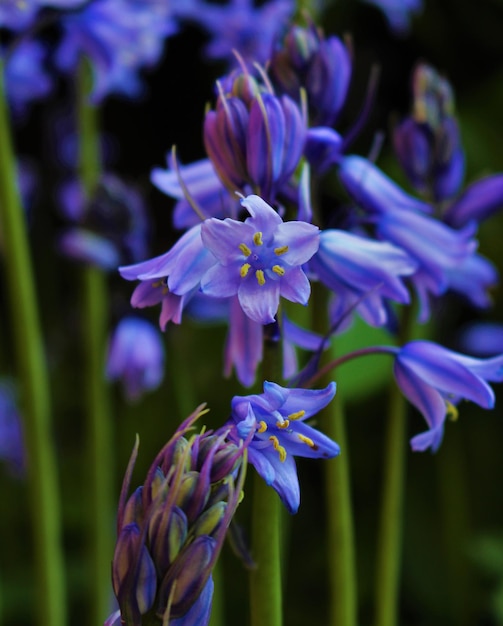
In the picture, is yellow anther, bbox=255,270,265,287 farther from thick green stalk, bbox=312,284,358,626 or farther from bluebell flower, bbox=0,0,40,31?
bluebell flower, bbox=0,0,40,31

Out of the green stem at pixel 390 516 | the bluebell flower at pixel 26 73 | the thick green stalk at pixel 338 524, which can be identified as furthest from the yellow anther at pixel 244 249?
the bluebell flower at pixel 26 73

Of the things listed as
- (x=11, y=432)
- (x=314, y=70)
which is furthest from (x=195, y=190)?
(x=11, y=432)

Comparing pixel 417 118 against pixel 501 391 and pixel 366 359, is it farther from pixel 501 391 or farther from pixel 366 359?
pixel 501 391

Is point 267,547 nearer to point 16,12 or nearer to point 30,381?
point 30,381

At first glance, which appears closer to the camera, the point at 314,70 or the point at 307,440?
the point at 307,440

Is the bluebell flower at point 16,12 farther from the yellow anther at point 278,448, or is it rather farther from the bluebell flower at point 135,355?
the yellow anther at point 278,448

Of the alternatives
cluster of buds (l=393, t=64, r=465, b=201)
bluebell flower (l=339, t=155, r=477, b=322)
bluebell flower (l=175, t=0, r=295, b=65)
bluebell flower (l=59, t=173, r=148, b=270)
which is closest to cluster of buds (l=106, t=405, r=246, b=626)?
bluebell flower (l=339, t=155, r=477, b=322)
